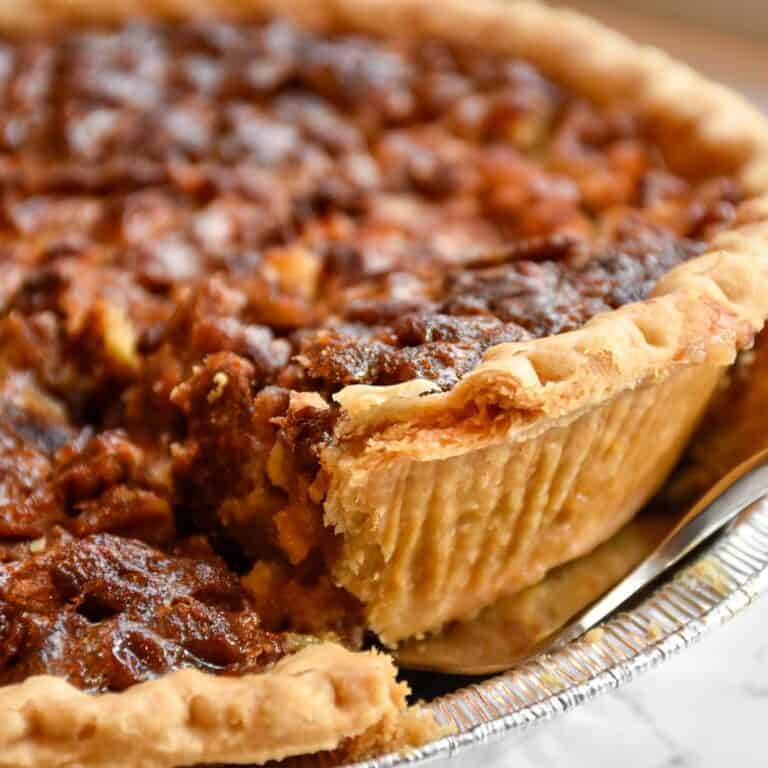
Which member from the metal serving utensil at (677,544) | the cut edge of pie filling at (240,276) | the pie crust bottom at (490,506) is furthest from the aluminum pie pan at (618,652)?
the cut edge of pie filling at (240,276)

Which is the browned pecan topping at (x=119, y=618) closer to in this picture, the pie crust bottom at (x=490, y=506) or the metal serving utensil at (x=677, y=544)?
the pie crust bottom at (x=490, y=506)

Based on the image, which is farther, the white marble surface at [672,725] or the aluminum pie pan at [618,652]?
the white marble surface at [672,725]

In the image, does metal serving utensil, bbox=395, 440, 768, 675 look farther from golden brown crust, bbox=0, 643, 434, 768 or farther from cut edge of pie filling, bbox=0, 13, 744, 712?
golden brown crust, bbox=0, 643, 434, 768

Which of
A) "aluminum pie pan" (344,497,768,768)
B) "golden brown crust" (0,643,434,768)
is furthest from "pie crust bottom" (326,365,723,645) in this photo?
"golden brown crust" (0,643,434,768)

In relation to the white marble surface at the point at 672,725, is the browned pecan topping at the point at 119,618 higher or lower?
higher

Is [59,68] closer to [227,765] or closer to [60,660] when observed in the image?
[60,660]

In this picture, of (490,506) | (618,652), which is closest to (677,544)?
(618,652)

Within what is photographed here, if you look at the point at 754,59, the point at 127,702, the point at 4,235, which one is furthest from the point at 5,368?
the point at 754,59

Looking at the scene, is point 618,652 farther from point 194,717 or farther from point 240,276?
point 240,276
